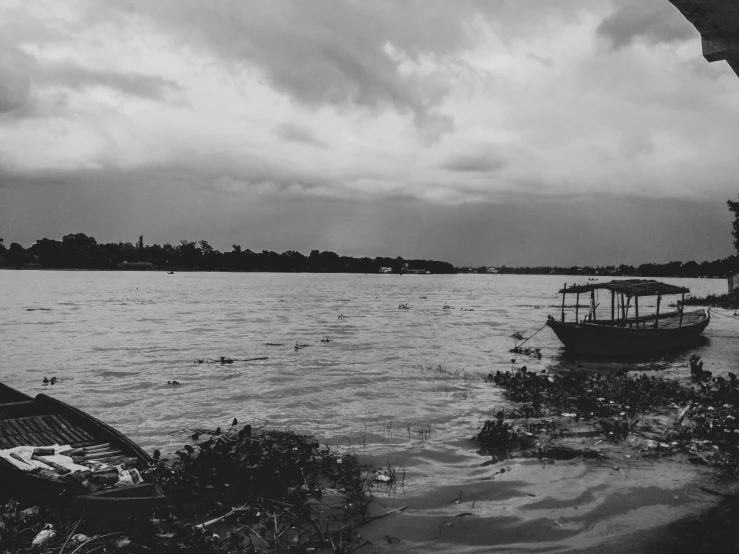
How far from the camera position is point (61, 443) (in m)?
8.77

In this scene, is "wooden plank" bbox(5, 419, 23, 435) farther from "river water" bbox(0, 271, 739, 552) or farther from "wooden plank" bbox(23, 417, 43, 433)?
"river water" bbox(0, 271, 739, 552)

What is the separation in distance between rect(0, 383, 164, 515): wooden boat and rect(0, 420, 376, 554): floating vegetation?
20cm

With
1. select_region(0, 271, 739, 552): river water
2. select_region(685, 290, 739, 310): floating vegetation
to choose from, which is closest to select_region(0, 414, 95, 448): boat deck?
select_region(0, 271, 739, 552): river water

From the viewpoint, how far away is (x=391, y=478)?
887cm

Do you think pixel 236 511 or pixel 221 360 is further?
pixel 221 360

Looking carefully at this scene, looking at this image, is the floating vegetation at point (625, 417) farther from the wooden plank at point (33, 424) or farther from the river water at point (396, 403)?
the wooden plank at point (33, 424)

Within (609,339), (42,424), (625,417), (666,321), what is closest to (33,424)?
(42,424)

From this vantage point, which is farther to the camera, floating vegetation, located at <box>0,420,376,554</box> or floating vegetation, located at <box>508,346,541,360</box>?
floating vegetation, located at <box>508,346,541,360</box>

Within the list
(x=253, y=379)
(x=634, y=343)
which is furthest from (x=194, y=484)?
(x=634, y=343)

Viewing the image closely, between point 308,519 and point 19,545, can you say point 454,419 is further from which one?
point 19,545

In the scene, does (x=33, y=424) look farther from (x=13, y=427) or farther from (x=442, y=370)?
(x=442, y=370)

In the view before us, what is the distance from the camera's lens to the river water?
7273 millimetres

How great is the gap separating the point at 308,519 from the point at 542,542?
9.93 ft

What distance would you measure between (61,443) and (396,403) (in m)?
8.62
